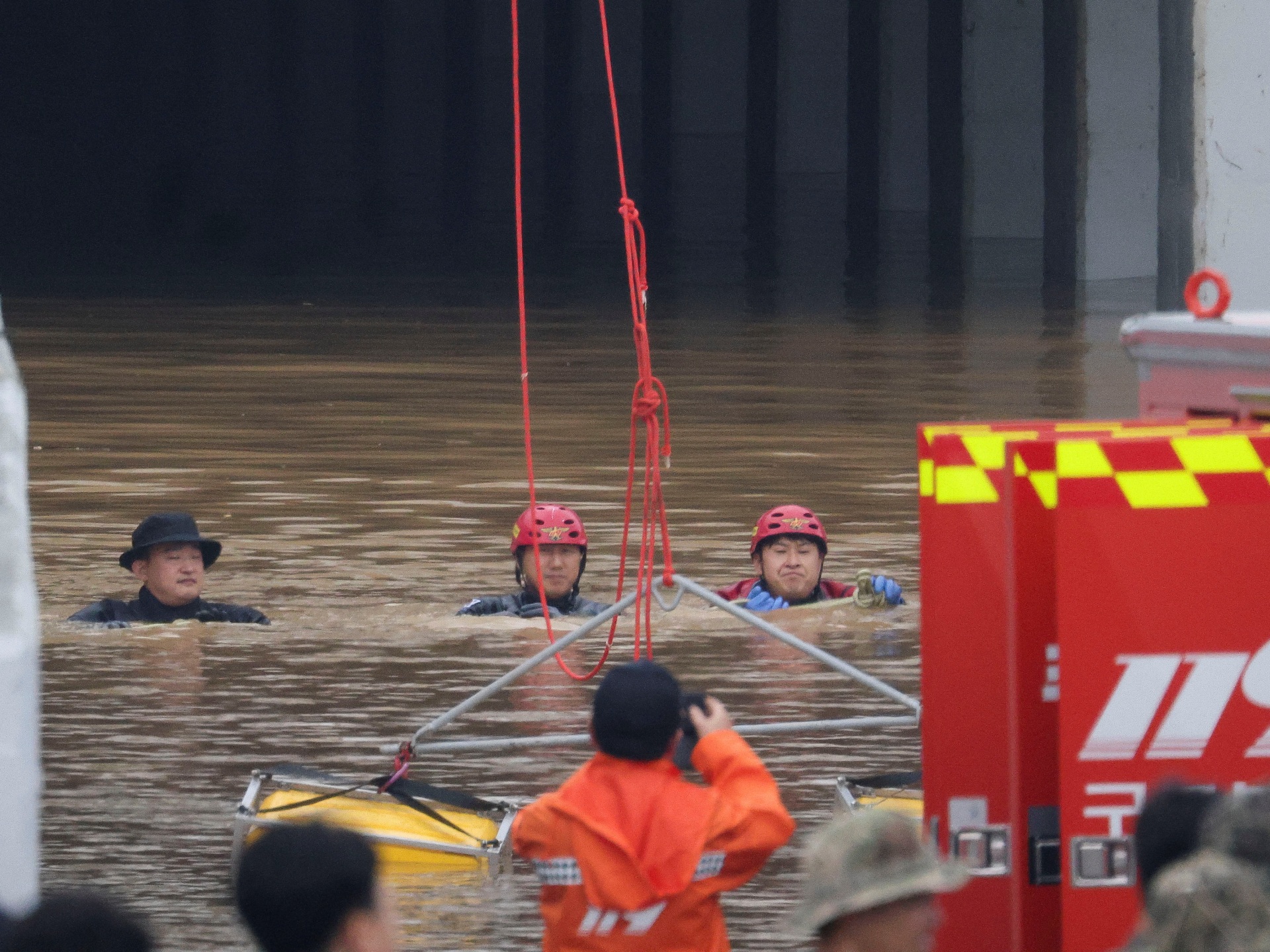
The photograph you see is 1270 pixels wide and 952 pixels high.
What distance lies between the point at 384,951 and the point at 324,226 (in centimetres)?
4571

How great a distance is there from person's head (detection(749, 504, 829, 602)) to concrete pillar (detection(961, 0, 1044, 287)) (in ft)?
97.3

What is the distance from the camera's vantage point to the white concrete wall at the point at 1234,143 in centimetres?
2259

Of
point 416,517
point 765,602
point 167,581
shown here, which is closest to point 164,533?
point 167,581

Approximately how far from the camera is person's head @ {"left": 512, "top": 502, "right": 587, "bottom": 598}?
1354 centimetres

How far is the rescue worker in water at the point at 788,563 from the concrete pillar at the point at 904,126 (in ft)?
109

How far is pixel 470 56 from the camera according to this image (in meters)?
71.1

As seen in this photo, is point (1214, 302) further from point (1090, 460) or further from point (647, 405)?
point (647, 405)

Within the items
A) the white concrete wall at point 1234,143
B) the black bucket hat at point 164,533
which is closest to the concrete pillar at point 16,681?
the black bucket hat at point 164,533

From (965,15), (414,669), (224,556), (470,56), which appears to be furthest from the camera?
(470,56)

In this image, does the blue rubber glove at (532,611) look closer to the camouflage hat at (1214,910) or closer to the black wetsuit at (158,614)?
the black wetsuit at (158,614)

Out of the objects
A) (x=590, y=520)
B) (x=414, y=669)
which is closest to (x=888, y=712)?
(x=414, y=669)

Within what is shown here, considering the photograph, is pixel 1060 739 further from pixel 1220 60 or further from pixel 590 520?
pixel 1220 60

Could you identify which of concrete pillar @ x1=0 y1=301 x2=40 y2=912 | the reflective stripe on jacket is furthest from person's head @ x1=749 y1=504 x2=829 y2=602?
concrete pillar @ x1=0 y1=301 x2=40 y2=912

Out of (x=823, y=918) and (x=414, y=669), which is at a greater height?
(x=823, y=918)
